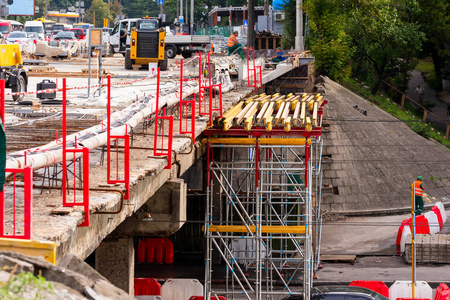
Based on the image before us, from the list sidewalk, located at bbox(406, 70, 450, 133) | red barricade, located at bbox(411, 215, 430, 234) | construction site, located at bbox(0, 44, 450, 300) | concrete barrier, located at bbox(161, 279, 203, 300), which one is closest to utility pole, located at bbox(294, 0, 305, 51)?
construction site, located at bbox(0, 44, 450, 300)

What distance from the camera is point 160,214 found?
1551 cm

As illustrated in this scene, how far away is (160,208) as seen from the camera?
611 inches

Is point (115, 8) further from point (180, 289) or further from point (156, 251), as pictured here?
point (180, 289)

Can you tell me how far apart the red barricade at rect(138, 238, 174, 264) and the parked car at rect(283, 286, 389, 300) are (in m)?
8.07

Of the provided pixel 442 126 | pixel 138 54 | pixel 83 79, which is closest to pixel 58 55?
pixel 138 54

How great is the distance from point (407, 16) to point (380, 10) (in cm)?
519

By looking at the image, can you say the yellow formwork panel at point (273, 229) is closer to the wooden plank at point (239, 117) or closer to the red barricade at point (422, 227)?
the wooden plank at point (239, 117)

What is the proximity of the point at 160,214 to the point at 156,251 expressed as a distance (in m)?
9.77

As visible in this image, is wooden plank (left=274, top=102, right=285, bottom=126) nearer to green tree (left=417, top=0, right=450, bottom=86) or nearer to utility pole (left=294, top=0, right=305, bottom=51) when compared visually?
utility pole (left=294, top=0, right=305, bottom=51)

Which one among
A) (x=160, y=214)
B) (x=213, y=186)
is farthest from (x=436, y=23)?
(x=160, y=214)

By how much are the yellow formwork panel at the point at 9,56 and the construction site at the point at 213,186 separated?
4.61 feet

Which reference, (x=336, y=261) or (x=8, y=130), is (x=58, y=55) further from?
(x=8, y=130)

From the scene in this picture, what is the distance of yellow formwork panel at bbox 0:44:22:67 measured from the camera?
22359 millimetres

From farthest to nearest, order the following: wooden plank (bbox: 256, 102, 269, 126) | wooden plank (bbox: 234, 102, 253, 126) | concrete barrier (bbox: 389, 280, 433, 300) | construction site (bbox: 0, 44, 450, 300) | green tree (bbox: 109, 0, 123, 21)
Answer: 1. green tree (bbox: 109, 0, 123, 21)
2. wooden plank (bbox: 256, 102, 269, 126)
3. wooden plank (bbox: 234, 102, 253, 126)
4. concrete barrier (bbox: 389, 280, 433, 300)
5. construction site (bbox: 0, 44, 450, 300)
